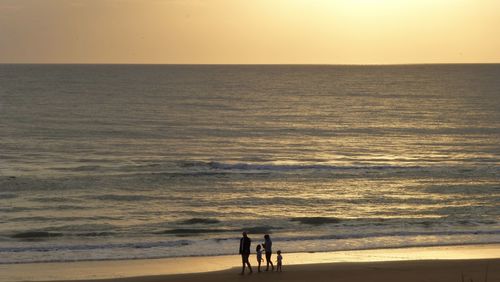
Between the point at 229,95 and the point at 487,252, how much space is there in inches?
3503

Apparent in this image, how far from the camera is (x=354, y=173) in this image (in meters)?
46.1

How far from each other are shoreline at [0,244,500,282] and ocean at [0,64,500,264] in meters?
0.93

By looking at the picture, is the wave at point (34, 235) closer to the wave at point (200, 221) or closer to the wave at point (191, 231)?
the wave at point (191, 231)

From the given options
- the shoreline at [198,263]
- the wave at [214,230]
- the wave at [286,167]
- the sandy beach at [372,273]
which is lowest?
the sandy beach at [372,273]

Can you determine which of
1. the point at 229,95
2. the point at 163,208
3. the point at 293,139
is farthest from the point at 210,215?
the point at 229,95

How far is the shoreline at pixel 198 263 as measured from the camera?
24.1 meters

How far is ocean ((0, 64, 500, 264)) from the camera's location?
30312 millimetres

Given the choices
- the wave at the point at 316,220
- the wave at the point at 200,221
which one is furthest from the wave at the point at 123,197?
the wave at the point at 316,220

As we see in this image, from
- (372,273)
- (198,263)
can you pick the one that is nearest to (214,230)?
(198,263)

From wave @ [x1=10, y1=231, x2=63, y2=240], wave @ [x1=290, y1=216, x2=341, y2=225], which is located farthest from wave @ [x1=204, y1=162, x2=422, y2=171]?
wave @ [x1=10, y1=231, x2=63, y2=240]

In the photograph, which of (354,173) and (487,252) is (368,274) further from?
(354,173)

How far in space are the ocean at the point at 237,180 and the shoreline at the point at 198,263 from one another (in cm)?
93

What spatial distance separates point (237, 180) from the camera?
44031 millimetres

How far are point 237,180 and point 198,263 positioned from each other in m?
18.2
